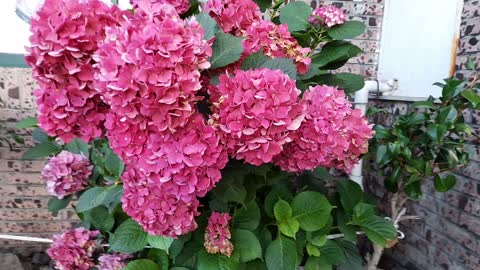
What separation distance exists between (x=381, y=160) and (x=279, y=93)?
0.71 m

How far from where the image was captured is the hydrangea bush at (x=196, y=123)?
1.77ft

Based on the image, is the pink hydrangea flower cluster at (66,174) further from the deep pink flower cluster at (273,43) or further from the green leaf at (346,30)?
the green leaf at (346,30)

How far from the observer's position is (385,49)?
1825 mm

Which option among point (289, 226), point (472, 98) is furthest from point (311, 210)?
point (472, 98)

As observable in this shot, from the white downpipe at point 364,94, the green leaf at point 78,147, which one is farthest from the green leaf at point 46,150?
the white downpipe at point 364,94

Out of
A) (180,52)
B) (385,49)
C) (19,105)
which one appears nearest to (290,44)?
(180,52)

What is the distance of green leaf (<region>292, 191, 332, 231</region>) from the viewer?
0.93m

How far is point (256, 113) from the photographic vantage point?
1.93 ft

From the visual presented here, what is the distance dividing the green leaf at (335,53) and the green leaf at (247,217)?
46 cm

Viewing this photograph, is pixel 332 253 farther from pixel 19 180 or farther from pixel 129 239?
pixel 19 180

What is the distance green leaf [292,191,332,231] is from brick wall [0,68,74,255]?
1373 millimetres

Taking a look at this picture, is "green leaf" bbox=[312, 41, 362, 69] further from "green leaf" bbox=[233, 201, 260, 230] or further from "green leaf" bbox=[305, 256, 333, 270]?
"green leaf" bbox=[305, 256, 333, 270]

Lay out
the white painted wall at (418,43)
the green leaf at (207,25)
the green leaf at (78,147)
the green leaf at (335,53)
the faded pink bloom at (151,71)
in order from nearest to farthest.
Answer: the faded pink bloom at (151,71) < the green leaf at (207,25) < the green leaf at (335,53) < the green leaf at (78,147) < the white painted wall at (418,43)

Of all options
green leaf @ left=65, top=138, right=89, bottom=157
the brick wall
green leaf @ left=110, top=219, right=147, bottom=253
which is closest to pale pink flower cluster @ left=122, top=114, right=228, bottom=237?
green leaf @ left=110, top=219, right=147, bottom=253
